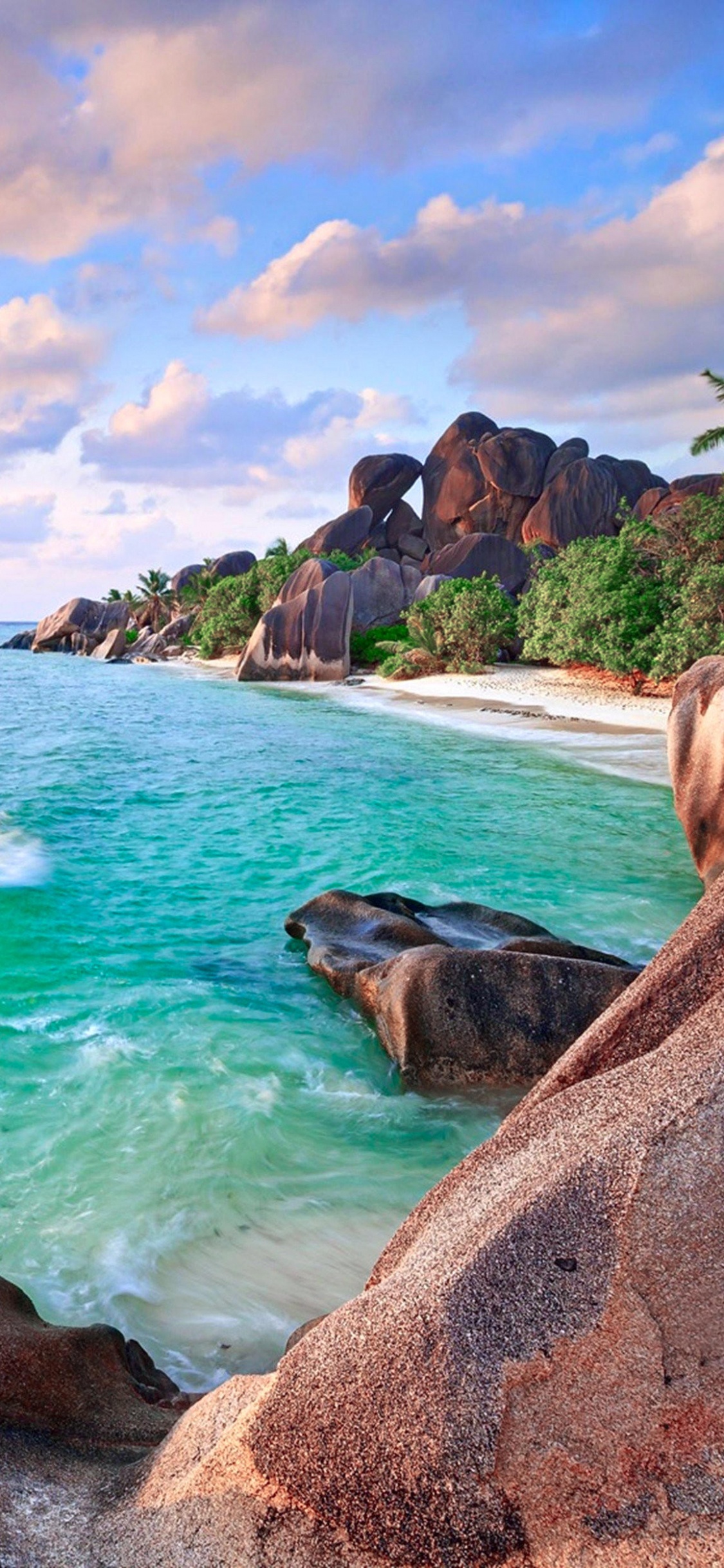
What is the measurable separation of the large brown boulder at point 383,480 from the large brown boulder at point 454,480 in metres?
1.18

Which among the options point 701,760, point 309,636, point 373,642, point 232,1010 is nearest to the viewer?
point 232,1010

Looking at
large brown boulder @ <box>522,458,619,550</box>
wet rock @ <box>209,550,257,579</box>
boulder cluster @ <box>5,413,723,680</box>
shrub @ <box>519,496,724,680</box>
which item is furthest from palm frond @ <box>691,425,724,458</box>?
wet rock @ <box>209,550,257,579</box>

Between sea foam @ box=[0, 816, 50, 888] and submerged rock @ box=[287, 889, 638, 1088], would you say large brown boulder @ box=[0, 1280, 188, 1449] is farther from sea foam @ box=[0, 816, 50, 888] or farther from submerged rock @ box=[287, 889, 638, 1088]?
sea foam @ box=[0, 816, 50, 888]

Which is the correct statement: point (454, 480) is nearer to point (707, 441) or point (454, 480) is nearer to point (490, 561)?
point (490, 561)

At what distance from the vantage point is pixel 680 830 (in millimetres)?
15062

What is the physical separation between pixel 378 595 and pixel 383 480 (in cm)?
2318

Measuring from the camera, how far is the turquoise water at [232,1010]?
18.1 feet

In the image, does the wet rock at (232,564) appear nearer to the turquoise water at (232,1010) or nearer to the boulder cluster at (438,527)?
the boulder cluster at (438,527)

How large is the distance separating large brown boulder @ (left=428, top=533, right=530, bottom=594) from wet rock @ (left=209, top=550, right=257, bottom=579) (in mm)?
24278

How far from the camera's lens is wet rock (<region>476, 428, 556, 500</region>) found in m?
61.1

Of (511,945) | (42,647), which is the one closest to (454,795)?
(511,945)

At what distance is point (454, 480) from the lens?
2525 inches

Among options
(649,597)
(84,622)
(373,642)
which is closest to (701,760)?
(649,597)

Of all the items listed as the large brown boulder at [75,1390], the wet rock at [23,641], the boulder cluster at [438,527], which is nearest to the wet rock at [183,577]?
the boulder cluster at [438,527]
